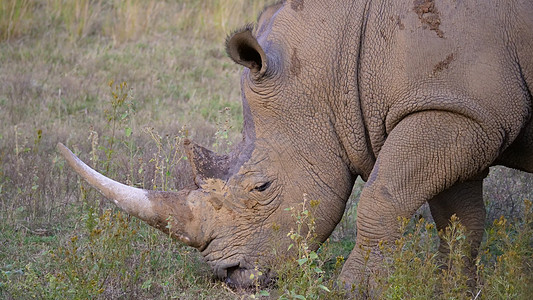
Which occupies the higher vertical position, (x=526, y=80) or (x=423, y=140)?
(x=526, y=80)

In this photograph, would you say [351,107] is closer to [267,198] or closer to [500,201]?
[267,198]

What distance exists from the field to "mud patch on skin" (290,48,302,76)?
897mm

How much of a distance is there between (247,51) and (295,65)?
318mm

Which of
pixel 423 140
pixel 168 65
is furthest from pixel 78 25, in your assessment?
pixel 423 140

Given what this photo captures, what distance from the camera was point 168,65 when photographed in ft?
37.0

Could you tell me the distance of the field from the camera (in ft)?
15.6

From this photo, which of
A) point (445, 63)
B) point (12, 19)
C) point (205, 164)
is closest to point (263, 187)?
point (205, 164)

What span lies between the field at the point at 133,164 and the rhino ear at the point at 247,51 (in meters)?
0.97

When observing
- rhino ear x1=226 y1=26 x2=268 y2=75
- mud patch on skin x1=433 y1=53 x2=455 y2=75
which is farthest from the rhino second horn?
mud patch on skin x1=433 y1=53 x2=455 y2=75

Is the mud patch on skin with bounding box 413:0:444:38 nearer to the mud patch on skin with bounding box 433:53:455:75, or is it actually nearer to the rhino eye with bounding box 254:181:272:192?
the mud patch on skin with bounding box 433:53:455:75

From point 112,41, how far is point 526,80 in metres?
8.05

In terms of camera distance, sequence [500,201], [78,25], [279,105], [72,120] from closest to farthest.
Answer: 1. [279,105]
2. [500,201]
3. [72,120]
4. [78,25]

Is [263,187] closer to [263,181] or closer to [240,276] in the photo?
[263,181]

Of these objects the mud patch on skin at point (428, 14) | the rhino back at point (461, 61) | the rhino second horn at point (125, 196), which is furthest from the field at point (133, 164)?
the mud patch on skin at point (428, 14)
